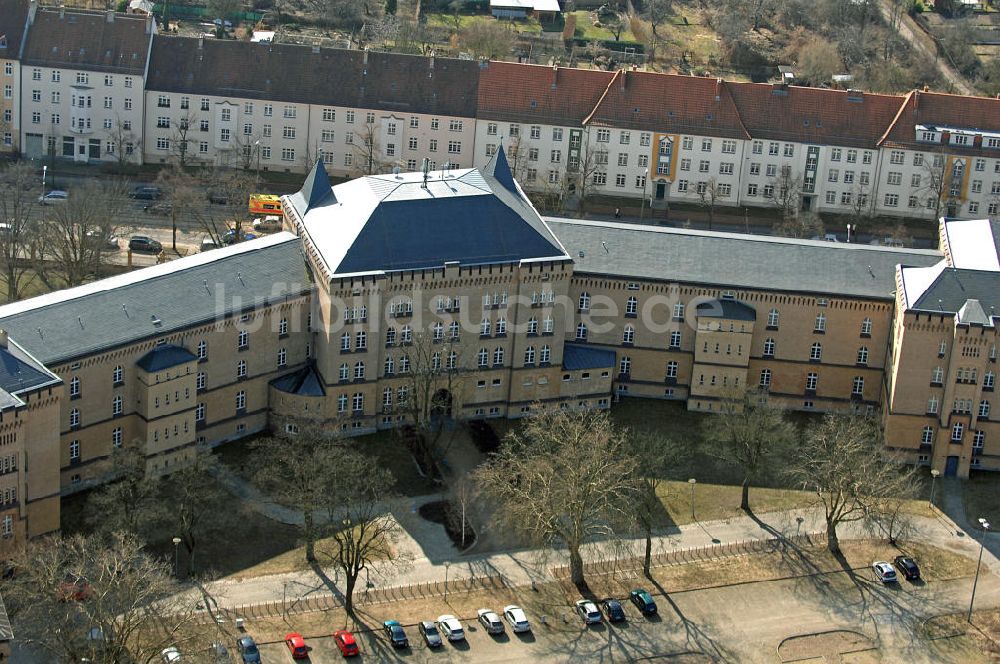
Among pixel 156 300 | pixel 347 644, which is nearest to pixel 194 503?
pixel 347 644

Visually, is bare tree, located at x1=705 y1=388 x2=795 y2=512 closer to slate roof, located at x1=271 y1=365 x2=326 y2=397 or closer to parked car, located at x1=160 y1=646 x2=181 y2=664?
slate roof, located at x1=271 y1=365 x2=326 y2=397

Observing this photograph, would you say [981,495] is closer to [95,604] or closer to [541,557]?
[541,557]

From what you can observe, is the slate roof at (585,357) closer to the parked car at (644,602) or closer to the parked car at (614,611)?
the parked car at (644,602)

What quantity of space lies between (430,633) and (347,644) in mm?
6242

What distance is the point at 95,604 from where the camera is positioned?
120 metres

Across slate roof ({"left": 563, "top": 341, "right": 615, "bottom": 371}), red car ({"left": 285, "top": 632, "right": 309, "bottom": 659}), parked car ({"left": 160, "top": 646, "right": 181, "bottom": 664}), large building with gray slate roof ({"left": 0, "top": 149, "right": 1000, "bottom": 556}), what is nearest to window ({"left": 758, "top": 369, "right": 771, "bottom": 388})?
large building with gray slate roof ({"left": 0, "top": 149, "right": 1000, "bottom": 556})

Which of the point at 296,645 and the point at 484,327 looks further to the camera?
the point at 484,327

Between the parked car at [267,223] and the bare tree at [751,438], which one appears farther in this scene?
the parked car at [267,223]

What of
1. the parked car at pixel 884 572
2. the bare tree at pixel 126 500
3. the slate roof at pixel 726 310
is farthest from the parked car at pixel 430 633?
the slate roof at pixel 726 310

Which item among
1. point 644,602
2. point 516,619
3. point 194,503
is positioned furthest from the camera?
point 644,602

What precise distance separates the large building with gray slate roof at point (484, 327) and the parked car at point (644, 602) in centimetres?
2744

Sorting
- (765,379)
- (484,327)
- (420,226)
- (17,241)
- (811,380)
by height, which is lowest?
(765,379)

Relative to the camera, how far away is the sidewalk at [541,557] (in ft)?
446

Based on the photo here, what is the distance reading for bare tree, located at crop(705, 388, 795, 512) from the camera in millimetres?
151250
